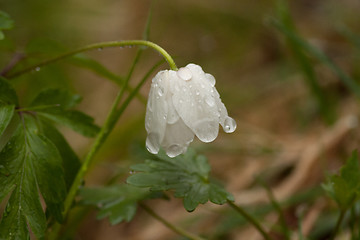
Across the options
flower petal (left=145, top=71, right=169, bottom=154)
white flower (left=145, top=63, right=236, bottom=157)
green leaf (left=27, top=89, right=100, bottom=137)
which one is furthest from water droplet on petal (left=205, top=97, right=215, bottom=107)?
green leaf (left=27, top=89, right=100, bottom=137)

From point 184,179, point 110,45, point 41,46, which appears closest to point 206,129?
point 184,179

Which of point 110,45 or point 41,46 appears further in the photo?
point 41,46

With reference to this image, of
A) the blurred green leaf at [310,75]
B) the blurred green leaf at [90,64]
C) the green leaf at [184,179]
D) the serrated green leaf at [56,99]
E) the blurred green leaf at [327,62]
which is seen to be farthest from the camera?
the blurred green leaf at [310,75]

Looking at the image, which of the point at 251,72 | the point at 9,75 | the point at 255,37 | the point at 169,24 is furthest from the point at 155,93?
A: the point at 169,24

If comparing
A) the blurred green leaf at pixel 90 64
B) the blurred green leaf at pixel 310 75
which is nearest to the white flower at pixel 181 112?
the blurred green leaf at pixel 90 64

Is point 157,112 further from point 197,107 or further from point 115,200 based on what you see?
point 115,200

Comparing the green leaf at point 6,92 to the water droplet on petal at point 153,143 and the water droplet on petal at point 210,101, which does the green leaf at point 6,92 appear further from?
the water droplet on petal at point 210,101
